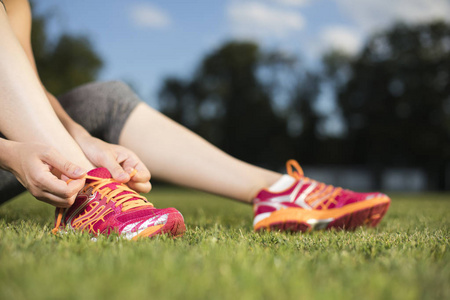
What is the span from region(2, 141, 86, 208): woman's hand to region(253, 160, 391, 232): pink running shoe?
0.88 metres

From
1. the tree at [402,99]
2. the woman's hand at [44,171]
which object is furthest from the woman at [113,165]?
the tree at [402,99]

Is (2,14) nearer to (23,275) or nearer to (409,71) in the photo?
(23,275)

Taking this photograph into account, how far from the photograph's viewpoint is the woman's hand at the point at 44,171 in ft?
4.26

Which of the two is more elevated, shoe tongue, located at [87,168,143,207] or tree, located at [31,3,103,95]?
shoe tongue, located at [87,168,143,207]

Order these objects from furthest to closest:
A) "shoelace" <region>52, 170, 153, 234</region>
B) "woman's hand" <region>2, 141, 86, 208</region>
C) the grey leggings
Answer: the grey leggings < "shoelace" <region>52, 170, 153, 234</region> < "woman's hand" <region>2, 141, 86, 208</region>

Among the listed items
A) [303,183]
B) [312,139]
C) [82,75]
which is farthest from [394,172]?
[303,183]

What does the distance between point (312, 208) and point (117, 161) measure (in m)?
0.93

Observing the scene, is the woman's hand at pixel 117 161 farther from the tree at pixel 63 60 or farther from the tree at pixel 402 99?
the tree at pixel 402 99

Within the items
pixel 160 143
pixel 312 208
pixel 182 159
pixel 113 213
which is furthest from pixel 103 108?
pixel 312 208

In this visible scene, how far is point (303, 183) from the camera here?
6.67ft

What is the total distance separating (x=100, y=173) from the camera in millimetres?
1516

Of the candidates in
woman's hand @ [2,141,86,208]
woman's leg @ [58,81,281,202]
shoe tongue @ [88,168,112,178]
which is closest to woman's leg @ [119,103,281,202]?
woman's leg @ [58,81,281,202]

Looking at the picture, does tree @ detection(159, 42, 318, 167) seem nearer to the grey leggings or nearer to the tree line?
the tree line

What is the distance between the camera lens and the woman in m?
1.38
